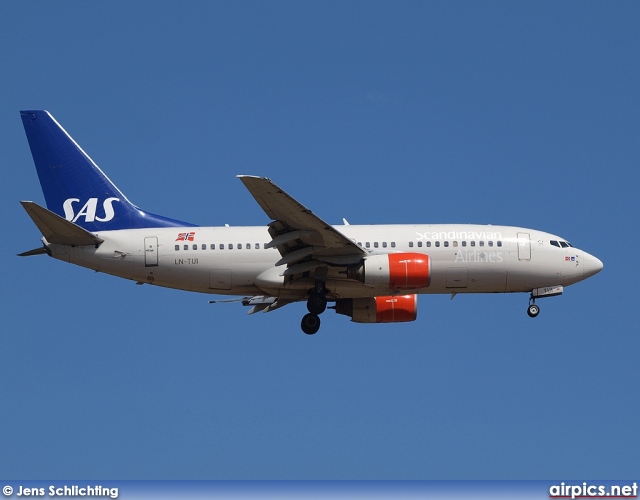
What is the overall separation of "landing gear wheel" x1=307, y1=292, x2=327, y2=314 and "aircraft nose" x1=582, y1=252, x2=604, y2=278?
39.6ft

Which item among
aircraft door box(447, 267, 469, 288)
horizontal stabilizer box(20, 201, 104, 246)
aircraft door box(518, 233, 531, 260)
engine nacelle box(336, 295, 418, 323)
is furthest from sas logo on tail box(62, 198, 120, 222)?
aircraft door box(518, 233, 531, 260)

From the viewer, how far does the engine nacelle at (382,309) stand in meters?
57.6

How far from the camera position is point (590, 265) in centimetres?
5734

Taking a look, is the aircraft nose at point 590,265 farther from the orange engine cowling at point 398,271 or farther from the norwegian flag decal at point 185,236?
the norwegian flag decal at point 185,236

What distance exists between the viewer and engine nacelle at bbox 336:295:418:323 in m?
57.6

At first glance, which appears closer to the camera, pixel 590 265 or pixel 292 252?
Answer: pixel 292 252

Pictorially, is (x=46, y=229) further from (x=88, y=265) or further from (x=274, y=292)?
(x=274, y=292)

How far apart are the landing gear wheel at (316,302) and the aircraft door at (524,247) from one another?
8946 mm

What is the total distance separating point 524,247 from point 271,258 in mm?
11273

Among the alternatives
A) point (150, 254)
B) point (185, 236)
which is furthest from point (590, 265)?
point (150, 254)

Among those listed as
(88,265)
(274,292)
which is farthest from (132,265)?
(274,292)

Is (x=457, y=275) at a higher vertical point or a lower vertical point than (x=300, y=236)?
lower

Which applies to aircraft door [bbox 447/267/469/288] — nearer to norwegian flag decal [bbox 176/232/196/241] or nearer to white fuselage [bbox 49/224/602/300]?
white fuselage [bbox 49/224/602/300]

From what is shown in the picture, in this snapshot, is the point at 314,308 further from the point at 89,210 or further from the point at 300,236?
the point at 89,210
